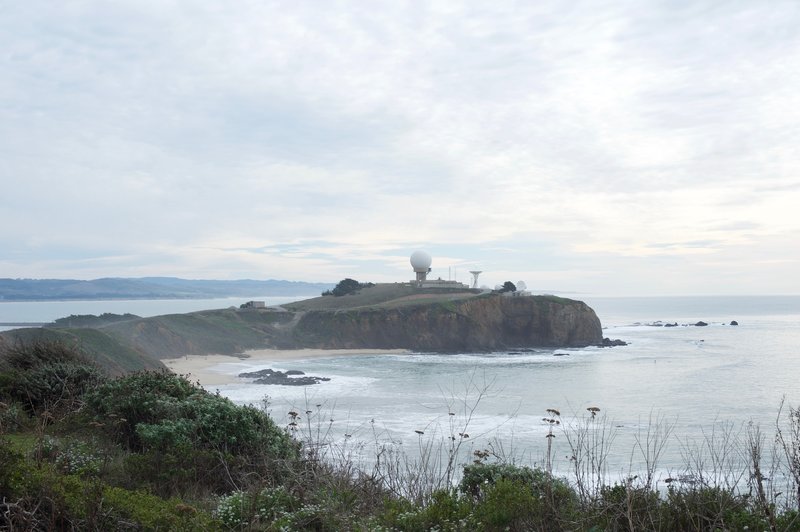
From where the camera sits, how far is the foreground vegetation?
16.3ft

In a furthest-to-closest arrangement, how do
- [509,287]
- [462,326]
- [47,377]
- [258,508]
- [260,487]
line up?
[509,287] → [462,326] → [47,377] → [260,487] → [258,508]

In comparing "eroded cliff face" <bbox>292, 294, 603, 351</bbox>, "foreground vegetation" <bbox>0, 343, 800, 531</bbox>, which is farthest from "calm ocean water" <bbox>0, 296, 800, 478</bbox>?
"eroded cliff face" <bbox>292, 294, 603, 351</bbox>

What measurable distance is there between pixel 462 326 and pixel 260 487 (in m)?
60.5

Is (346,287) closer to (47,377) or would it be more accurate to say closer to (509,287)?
(509,287)

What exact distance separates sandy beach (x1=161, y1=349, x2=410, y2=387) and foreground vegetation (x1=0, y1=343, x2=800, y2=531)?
28.3 metres

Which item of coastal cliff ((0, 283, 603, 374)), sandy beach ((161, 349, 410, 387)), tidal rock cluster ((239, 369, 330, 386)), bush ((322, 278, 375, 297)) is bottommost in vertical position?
sandy beach ((161, 349, 410, 387))

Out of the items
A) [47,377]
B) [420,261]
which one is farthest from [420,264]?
[47,377]

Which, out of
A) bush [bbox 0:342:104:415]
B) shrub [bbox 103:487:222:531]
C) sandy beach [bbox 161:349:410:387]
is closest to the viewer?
shrub [bbox 103:487:222:531]

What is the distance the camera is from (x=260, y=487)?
6488 millimetres

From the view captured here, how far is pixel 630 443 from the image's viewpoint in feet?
67.8

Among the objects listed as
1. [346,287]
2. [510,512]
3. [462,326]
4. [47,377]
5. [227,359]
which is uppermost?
[346,287]

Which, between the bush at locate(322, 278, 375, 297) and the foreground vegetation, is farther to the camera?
the bush at locate(322, 278, 375, 297)

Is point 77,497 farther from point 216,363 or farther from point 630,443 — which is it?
point 216,363

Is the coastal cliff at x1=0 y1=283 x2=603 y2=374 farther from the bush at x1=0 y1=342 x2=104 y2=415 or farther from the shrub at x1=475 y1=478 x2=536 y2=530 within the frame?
the shrub at x1=475 y1=478 x2=536 y2=530
